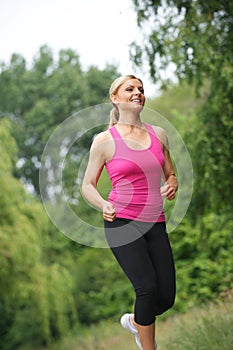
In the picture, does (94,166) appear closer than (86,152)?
Yes

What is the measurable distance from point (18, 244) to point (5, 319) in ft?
23.9

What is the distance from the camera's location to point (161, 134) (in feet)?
11.4

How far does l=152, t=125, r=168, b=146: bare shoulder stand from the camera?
345 cm

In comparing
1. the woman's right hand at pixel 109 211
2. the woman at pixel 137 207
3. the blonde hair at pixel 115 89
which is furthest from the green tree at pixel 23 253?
the woman's right hand at pixel 109 211

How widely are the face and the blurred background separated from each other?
53 centimetres

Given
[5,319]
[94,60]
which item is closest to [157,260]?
[5,319]

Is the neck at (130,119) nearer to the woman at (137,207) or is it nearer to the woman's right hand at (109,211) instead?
the woman at (137,207)

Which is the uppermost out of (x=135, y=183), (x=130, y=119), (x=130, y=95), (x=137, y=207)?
(x=130, y=95)

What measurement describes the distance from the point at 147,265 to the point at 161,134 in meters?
0.74

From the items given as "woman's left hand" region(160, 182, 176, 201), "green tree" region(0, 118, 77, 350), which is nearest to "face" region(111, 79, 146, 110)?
"woman's left hand" region(160, 182, 176, 201)

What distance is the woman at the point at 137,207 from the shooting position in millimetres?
3191

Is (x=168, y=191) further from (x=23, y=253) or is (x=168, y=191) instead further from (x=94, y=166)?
(x=23, y=253)

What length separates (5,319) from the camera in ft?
64.3

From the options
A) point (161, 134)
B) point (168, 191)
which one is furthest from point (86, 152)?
point (168, 191)
